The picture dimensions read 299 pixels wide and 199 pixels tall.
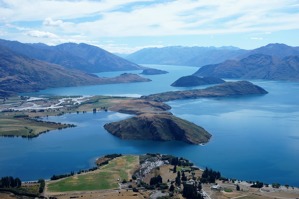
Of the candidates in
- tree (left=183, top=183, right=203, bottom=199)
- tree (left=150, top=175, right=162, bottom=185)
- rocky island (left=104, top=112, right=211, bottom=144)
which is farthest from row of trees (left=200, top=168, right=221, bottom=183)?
rocky island (left=104, top=112, right=211, bottom=144)

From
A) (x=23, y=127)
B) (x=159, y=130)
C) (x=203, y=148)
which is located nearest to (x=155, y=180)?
(x=203, y=148)

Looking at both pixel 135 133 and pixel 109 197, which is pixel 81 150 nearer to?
pixel 135 133

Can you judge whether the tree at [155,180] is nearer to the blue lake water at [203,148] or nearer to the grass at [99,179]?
the grass at [99,179]

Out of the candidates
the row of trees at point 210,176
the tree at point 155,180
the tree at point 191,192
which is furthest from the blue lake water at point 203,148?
the tree at point 191,192

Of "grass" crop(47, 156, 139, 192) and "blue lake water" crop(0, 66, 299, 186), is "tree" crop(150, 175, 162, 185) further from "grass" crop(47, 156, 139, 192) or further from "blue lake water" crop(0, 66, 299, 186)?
"blue lake water" crop(0, 66, 299, 186)

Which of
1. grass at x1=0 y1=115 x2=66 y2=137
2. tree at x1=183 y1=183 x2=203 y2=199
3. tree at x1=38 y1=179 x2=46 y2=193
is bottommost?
tree at x1=38 y1=179 x2=46 y2=193

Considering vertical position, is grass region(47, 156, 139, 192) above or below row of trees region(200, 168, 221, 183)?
below

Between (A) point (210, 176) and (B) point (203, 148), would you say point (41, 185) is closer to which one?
(A) point (210, 176)
